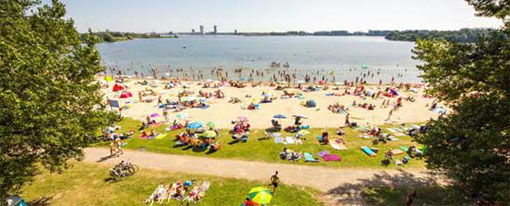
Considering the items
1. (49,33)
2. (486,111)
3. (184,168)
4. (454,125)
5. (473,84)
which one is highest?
(49,33)

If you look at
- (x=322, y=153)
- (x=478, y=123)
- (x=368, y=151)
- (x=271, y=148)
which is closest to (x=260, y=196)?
(x=271, y=148)

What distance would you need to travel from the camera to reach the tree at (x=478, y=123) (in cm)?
987

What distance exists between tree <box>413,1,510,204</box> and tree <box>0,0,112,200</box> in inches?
654

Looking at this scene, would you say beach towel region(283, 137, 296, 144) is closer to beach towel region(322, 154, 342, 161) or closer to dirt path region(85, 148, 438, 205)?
beach towel region(322, 154, 342, 161)

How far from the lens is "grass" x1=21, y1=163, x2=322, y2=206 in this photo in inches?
558

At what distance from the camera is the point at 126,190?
15266 millimetres

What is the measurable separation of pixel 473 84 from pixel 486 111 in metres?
1.66

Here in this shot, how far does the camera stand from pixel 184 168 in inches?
719

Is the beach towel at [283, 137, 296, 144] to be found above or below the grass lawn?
above

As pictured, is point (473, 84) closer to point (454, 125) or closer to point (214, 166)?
point (454, 125)

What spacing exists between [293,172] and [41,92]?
1448 centimetres

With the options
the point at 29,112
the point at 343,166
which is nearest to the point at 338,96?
the point at 343,166

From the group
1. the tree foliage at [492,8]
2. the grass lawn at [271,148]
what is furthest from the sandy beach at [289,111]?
the tree foliage at [492,8]

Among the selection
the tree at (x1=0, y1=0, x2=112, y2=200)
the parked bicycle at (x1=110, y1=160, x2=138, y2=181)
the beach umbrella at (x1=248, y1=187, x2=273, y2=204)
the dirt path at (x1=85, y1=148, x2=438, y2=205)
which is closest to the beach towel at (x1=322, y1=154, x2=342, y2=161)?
the dirt path at (x1=85, y1=148, x2=438, y2=205)
